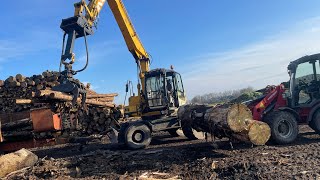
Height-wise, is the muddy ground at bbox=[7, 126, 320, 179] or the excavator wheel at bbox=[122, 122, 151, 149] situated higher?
the excavator wheel at bbox=[122, 122, 151, 149]

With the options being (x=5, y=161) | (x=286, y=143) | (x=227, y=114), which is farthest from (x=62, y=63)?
(x=286, y=143)

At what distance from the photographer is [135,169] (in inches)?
307

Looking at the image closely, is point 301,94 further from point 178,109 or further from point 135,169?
point 135,169

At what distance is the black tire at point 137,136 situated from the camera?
1116cm

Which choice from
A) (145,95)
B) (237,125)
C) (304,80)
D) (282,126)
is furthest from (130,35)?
(237,125)

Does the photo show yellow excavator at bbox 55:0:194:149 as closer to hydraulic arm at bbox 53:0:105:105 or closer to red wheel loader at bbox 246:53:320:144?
hydraulic arm at bbox 53:0:105:105

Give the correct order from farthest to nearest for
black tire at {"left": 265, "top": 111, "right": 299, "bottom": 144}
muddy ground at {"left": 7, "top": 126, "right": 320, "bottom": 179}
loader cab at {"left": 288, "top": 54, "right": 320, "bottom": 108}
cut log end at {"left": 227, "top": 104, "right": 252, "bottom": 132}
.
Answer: loader cab at {"left": 288, "top": 54, "right": 320, "bottom": 108} → black tire at {"left": 265, "top": 111, "right": 299, "bottom": 144} → cut log end at {"left": 227, "top": 104, "right": 252, "bottom": 132} → muddy ground at {"left": 7, "top": 126, "right": 320, "bottom": 179}

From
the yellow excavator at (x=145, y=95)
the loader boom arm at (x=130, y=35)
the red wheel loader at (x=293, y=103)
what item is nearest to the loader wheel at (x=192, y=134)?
the yellow excavator at (x=145, y=95)

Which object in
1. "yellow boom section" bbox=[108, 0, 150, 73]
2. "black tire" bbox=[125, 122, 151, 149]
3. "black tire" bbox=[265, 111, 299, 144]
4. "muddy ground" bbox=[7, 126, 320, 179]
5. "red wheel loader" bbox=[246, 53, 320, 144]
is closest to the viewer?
"muddy ground" bbox=[7, 126, 320, 179]

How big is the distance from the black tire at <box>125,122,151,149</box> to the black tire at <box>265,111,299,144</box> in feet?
13.0

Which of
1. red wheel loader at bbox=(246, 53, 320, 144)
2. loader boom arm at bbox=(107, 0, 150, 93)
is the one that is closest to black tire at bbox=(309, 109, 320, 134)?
red wheel loader at bbox=(246, 53, 320, 144)

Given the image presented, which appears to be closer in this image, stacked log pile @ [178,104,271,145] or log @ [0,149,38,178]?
log @ [0,149,38,178]

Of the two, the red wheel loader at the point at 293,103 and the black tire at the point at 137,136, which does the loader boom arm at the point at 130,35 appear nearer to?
the black tire at the point at 137,136

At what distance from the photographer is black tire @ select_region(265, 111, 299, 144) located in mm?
9300
